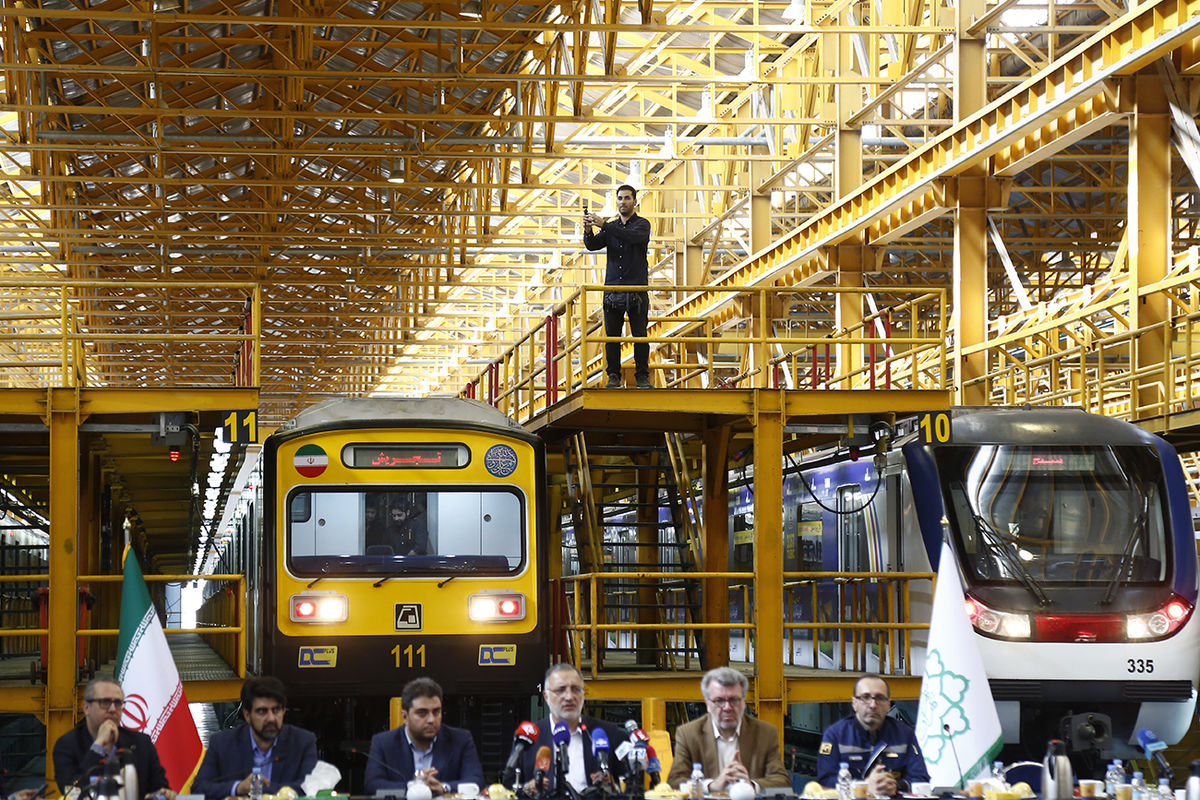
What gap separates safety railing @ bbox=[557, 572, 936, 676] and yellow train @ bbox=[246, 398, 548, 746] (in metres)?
0.75

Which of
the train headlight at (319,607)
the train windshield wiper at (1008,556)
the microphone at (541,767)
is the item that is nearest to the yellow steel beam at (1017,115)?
the train windshield wiper at (1008,556)

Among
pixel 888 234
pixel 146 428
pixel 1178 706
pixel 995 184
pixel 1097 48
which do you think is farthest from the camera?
pixel 888 234

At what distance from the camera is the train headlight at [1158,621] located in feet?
43.7

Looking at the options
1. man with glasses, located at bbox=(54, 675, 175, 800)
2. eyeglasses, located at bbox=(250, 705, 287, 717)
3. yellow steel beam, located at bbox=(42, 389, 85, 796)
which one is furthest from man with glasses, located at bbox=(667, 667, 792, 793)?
yellow steel beam, located at bbox=(42, 389, 85, 796)

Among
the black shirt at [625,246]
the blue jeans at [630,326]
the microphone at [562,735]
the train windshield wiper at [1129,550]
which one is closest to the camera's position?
the microphone at [562,735]

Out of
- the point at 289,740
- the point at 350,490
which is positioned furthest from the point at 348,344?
the point at 289,740

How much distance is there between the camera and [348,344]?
44375 millimetres

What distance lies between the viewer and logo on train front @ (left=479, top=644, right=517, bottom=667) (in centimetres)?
1305

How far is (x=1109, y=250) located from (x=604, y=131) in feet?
39.0

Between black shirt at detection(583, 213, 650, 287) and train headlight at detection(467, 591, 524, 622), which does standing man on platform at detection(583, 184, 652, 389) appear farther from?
train headlight at detection(467, 591, 524, 622)

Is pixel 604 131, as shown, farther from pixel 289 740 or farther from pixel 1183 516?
pixel 289 740

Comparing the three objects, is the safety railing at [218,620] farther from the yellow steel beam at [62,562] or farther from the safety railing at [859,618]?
the safety railing at [859,618]

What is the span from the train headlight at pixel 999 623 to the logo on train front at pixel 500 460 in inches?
161

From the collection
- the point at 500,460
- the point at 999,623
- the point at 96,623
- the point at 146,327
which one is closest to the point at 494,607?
the point at 500,460
